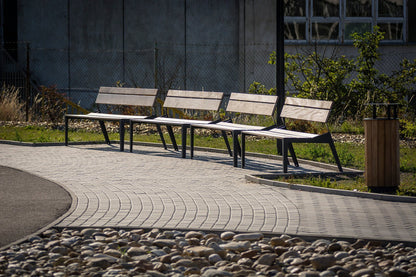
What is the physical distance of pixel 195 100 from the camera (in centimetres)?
1361

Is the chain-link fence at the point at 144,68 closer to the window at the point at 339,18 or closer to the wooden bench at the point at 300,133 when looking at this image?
the window at the point at 339,18

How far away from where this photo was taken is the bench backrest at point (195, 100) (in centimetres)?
1317

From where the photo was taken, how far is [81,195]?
842 centimetres

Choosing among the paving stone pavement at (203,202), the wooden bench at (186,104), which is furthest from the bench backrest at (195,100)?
the paving stone pavement at (203,202)

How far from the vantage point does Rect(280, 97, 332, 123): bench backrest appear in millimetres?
10834

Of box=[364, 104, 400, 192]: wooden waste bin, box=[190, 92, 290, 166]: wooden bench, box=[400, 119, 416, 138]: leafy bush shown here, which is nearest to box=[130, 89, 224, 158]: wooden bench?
box=[190, 92, 290, 166]: wooden bench

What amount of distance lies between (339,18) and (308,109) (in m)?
12.4

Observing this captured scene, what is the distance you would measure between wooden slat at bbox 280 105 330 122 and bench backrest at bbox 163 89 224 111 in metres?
1.71

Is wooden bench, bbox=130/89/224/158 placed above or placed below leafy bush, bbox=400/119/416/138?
above

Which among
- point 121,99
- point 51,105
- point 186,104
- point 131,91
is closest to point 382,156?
point 186,104

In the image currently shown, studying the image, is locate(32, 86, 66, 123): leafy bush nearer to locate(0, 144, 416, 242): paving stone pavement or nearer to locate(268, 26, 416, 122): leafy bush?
locate(268, 26, 416, 122): leafy bush

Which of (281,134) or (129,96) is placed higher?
(129,96)

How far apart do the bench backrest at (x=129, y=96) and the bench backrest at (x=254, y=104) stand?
1.99 m

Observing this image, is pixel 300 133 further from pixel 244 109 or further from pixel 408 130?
pixel 408 130
